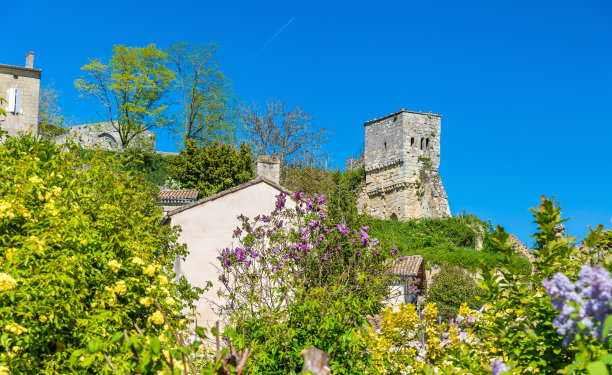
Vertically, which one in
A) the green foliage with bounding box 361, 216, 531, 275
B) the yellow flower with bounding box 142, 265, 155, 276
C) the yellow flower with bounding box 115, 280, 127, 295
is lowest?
the yellow flower with bounding box 115, 280, 127, 295

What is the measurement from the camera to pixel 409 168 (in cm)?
3916

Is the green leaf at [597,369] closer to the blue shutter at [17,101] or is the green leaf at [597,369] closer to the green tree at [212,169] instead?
the green tree at [212,169]

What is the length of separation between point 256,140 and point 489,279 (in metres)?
36.8

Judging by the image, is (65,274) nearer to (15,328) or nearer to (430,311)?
(15,328)

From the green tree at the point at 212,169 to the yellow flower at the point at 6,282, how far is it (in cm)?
2713

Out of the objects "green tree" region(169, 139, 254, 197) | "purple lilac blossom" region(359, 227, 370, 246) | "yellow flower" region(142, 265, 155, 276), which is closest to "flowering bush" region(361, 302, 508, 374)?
"purple lilac blossom" region(359, 227, 370, 246)

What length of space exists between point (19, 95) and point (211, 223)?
63.9 ft

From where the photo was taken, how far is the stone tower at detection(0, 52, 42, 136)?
3039 centimetres

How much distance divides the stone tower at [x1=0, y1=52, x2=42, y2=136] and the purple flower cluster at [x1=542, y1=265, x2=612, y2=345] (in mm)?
31473

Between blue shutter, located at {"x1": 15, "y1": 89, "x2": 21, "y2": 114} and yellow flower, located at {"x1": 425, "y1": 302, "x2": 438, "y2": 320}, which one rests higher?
blue shutter, located at {"x1": 15, "y1": 89, "x2": 21, "y2": 114}

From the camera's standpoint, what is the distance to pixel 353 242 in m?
9.95

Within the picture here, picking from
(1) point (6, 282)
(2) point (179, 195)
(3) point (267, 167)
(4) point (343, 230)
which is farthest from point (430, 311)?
(2) point (179, 195)

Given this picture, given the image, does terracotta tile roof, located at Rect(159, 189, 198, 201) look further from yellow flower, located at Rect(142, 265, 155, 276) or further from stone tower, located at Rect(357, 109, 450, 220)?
yellow flower, located at Rect(142, 265, 155, 276)

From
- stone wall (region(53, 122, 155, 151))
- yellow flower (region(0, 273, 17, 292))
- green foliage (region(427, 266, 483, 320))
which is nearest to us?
yellow flower (region(0, 273, 17, 292))
